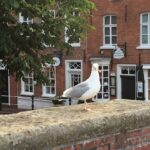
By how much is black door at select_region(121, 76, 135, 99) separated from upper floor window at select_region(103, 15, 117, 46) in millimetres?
2201

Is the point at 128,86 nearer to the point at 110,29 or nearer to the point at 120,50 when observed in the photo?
the point at 120,50

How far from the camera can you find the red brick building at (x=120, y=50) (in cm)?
3030

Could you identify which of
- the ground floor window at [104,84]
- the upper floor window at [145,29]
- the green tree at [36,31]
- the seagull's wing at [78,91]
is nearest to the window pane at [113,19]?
the upper floor window at [145,29]

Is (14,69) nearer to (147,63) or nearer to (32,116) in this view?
(32,116)

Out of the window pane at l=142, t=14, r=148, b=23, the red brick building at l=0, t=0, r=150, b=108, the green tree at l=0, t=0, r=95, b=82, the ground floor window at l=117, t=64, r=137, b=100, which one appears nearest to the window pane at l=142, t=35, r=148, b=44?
the red brick building at l=0, t=0, r=150, b=108

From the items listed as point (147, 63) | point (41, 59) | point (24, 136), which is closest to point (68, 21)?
point (41, 59)

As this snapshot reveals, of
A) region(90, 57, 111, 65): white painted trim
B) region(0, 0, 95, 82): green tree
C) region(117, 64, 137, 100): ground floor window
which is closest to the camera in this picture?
region(0, 0, 95, 82): green tree

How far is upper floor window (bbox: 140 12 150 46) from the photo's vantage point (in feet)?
99.4

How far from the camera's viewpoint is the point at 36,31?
42.1 ft

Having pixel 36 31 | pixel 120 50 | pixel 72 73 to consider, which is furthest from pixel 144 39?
pixel 36 31

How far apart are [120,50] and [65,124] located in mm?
27844

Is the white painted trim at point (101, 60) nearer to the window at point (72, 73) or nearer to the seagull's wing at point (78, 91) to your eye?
the window at point (72, 73)

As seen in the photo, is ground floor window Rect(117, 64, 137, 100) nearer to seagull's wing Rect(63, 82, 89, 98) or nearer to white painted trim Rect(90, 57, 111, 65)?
white painted trim Rect(90, 57, 111, 65)

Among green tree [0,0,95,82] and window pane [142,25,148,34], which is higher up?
window pane [142,25,148,34]
